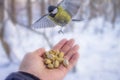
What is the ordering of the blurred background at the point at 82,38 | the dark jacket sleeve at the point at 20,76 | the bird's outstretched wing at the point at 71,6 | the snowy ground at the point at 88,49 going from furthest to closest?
1. the snowy ground at the point at 88,49
2. the blurred background at the point at 82,38
3. the dark jacket sleeve at the point at 20,76
4. the bird's outstretched wing at the point at 71,6

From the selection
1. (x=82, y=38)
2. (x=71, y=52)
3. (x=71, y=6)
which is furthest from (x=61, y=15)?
(x=82, y=38)

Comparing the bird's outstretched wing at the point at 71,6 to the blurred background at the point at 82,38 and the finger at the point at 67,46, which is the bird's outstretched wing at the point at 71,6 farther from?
the blurred background at the point at 82,38

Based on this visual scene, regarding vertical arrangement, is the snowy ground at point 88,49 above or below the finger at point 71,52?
below

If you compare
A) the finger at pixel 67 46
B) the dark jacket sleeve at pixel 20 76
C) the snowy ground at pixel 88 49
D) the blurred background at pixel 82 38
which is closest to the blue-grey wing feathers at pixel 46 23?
the dark jacket sleeve at pixel 20 76

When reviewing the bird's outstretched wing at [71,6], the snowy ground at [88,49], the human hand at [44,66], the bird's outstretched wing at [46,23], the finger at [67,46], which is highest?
the bird's outstretched wing at [71,6]

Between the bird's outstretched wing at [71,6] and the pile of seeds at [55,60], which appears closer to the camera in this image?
the bird's outstretched wing at [71,6]

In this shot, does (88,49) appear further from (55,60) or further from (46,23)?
(46,23)

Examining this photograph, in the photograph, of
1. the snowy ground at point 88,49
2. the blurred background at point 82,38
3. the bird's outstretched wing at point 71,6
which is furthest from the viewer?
the snowy ground at point 88,49

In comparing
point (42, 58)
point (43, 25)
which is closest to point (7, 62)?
point (42, 58)
